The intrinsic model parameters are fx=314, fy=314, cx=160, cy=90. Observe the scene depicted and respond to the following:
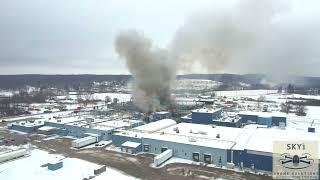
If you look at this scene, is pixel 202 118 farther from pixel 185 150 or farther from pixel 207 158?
pixel 207 158

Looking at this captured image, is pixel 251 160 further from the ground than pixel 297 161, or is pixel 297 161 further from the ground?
pixel 297 161

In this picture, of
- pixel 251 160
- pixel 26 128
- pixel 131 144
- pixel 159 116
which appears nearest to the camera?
pixel 251 160

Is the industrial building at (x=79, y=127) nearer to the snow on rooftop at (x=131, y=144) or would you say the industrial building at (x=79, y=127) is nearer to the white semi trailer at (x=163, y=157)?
the snow on rooftop at (x=131, y=144)

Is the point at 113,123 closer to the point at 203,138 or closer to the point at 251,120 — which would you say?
the point at 203,138

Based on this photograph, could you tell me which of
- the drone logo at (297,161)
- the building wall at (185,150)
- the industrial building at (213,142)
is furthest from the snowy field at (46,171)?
the drone logo at (297,161)

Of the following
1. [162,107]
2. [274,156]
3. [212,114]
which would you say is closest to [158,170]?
[274,156]

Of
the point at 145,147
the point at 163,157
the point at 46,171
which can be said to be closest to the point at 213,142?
the point at 163,157
